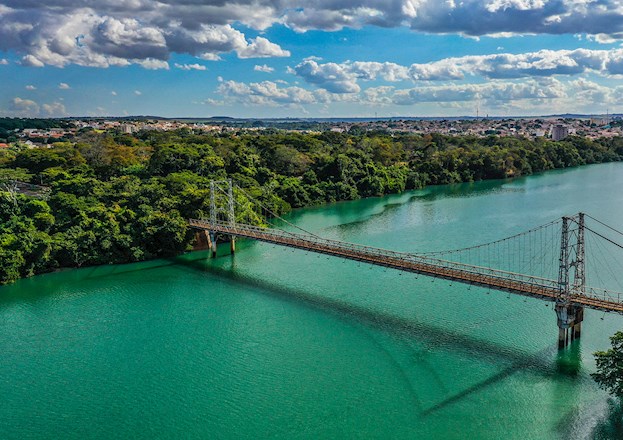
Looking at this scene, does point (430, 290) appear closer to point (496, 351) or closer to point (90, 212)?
point (496, 351)

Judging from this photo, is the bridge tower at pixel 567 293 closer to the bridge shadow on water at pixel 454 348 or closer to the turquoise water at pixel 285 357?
the bridge shadow on water at pixel 454 348

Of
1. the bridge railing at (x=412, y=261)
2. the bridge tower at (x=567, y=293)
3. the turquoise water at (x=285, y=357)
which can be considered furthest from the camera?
the bridge railing at (x=412, y=261)

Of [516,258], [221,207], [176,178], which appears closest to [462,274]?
[516,258]

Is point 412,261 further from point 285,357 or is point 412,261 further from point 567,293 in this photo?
point 285,357

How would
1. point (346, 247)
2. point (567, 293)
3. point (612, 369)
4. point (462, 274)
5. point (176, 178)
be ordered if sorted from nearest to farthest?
1. point (612, 369)
2. point (567, 293)
3. point (462, 274)
4. point (346, 247)
5. point (176, 178)

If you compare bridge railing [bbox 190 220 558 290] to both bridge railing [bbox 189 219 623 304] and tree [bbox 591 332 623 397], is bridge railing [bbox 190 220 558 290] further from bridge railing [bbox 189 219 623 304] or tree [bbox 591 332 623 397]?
Result: tree [bbox 591 332 623 397]

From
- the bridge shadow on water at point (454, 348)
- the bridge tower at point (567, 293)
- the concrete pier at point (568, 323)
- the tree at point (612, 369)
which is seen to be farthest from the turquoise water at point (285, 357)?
the tree at point (612, 369)
